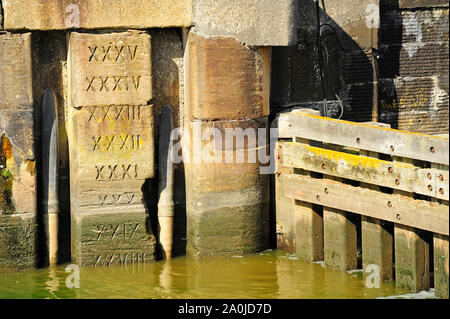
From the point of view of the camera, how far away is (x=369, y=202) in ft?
33.3

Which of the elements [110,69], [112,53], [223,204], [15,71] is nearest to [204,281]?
[223,204]

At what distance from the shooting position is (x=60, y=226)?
437 inches

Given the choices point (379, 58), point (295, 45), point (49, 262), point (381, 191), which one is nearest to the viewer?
point (381, 191)

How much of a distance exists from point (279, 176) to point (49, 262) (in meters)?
2.35

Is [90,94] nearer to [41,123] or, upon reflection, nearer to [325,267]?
[41,123]

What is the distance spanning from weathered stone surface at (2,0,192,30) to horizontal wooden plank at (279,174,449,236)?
6.02 ft

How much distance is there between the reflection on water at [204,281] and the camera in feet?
33.1

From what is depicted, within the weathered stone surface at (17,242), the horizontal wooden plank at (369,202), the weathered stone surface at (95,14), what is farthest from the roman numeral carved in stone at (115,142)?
the horizontal wooden plank at (369,202)

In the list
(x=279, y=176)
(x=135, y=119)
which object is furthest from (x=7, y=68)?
(x=279, y=176)

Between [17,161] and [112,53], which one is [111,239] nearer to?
[17,161]

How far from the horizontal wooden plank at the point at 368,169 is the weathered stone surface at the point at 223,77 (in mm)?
588

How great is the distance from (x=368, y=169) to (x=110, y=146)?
2438mm

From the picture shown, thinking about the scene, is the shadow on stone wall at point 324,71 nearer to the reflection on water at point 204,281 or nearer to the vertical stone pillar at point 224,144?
the vertical stone pillar at point 224,144

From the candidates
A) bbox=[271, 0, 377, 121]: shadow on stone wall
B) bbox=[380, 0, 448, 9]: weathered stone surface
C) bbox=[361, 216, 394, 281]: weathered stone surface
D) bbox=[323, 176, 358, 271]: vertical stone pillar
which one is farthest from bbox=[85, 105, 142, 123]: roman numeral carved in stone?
bbox=[380, 0, 448, 9]: weathered stone surface
